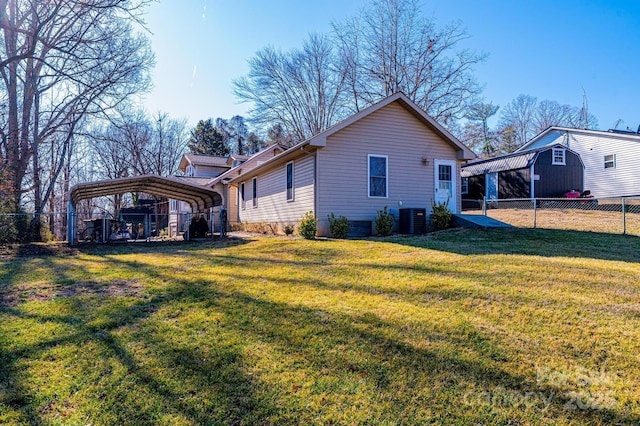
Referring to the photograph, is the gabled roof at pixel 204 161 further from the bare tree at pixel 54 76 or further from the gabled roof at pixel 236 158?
the bare tree at pixel 54 76

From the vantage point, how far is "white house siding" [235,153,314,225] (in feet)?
37.3

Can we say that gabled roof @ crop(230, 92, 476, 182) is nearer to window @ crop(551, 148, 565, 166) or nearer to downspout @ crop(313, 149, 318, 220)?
downspout @ crop(313, 149, 318, 220)

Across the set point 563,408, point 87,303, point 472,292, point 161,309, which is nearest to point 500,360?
point 563,408

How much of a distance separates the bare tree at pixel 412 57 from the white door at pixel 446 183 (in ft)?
39.4

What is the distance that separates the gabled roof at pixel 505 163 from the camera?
1933 cm

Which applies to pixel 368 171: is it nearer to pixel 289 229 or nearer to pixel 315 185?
pixel 315 185

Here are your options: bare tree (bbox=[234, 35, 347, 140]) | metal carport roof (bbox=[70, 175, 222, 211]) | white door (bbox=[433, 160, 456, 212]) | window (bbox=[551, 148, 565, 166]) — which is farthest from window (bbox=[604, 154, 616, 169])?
metal carport roof (bbox=[70, 175, 222, 211])

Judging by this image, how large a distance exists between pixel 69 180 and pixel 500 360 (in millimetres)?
32381

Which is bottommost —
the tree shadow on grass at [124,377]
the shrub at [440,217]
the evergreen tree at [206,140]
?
the tree shadow on grass at [124,377]

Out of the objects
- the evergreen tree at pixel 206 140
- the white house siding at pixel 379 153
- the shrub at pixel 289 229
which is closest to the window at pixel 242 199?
the shrub at pixel 289 229

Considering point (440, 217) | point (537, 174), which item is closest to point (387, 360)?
point (440, 217)

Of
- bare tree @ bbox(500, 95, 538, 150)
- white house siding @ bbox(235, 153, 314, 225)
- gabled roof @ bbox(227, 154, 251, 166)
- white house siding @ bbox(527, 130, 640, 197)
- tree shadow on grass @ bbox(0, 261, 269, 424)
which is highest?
bare tree @ bbox(500, 95, 538, 150)

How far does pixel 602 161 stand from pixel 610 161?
453 mm

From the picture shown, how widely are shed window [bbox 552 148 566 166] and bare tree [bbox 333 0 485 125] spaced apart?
6043 millimetres
